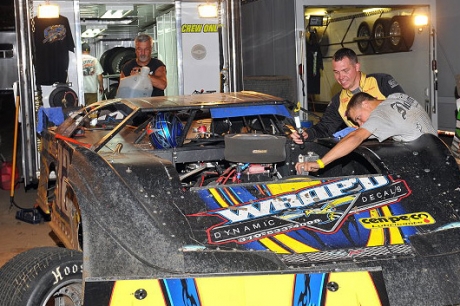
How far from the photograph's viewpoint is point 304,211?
4281 millimetres

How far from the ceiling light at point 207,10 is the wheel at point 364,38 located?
6.91 metres

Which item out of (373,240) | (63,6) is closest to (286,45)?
(63,6)

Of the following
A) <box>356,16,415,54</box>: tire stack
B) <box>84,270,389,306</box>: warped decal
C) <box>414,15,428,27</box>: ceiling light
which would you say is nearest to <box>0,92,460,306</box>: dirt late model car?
<box>84,270,389,306</box>: warped decal

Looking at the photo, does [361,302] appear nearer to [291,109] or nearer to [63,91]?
[291,109]

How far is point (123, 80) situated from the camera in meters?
8.67

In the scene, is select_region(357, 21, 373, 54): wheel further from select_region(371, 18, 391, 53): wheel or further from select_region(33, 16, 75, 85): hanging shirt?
select_region(33, 16, 75, 85): hanging shirt

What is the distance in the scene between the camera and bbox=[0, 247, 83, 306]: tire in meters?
3.80

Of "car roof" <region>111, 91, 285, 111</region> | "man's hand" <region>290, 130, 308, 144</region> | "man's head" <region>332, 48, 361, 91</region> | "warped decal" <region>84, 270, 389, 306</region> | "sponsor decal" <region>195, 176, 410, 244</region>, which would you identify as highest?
"man's head" <region>332, 48, 361, 91</region>

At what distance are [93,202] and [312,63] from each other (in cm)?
1222

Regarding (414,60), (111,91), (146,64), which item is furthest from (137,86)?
(414,60)

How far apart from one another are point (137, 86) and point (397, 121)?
430 centimetres

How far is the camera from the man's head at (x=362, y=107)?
17.0 feet

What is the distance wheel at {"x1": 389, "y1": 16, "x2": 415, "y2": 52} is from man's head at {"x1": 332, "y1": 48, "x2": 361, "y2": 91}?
8.92 m

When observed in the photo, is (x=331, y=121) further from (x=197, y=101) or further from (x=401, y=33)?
(x=401, y=33)
